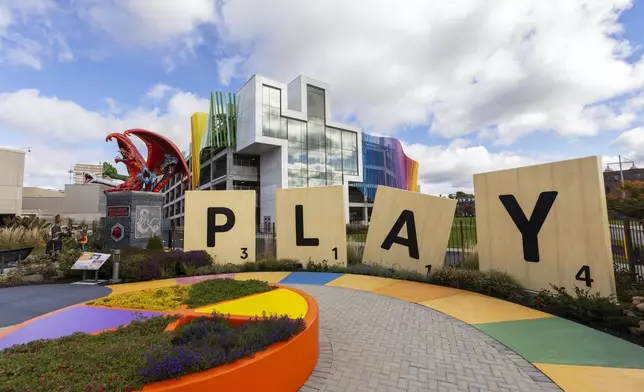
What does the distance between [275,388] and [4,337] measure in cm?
440

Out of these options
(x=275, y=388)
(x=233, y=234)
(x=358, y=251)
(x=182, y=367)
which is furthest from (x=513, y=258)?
(x=233, y=234)

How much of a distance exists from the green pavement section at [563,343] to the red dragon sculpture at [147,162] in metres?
15.5

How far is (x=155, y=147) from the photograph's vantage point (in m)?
16.4

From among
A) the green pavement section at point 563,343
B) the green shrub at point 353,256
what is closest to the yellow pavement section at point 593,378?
the green pavement section at point 563,343

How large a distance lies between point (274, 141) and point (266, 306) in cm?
3563

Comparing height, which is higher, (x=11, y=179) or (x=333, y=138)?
(x=333, y=138)


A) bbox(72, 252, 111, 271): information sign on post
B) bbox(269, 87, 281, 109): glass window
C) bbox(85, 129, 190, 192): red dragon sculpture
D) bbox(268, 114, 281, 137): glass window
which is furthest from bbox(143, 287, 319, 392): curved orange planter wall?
bbox(269, 87, 281, 109): glass window

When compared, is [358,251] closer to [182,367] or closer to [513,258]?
[513,258]

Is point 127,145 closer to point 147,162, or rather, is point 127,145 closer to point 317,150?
point 147,162

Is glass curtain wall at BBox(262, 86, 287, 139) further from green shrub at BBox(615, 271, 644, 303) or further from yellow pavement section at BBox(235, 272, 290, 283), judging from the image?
green shrub at BBox(615, 271, 644, 303)

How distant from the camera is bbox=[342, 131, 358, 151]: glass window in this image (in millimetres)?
47456

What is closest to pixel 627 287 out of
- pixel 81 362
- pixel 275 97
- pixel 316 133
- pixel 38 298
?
pixel 81 362

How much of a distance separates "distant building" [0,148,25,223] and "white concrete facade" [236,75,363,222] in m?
22.1

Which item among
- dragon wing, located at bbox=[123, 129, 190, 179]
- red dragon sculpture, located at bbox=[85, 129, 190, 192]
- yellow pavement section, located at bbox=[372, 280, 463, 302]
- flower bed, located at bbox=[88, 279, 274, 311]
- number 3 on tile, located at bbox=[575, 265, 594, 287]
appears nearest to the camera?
flower bed, located at bbox=[88, 279, 274, 311]
